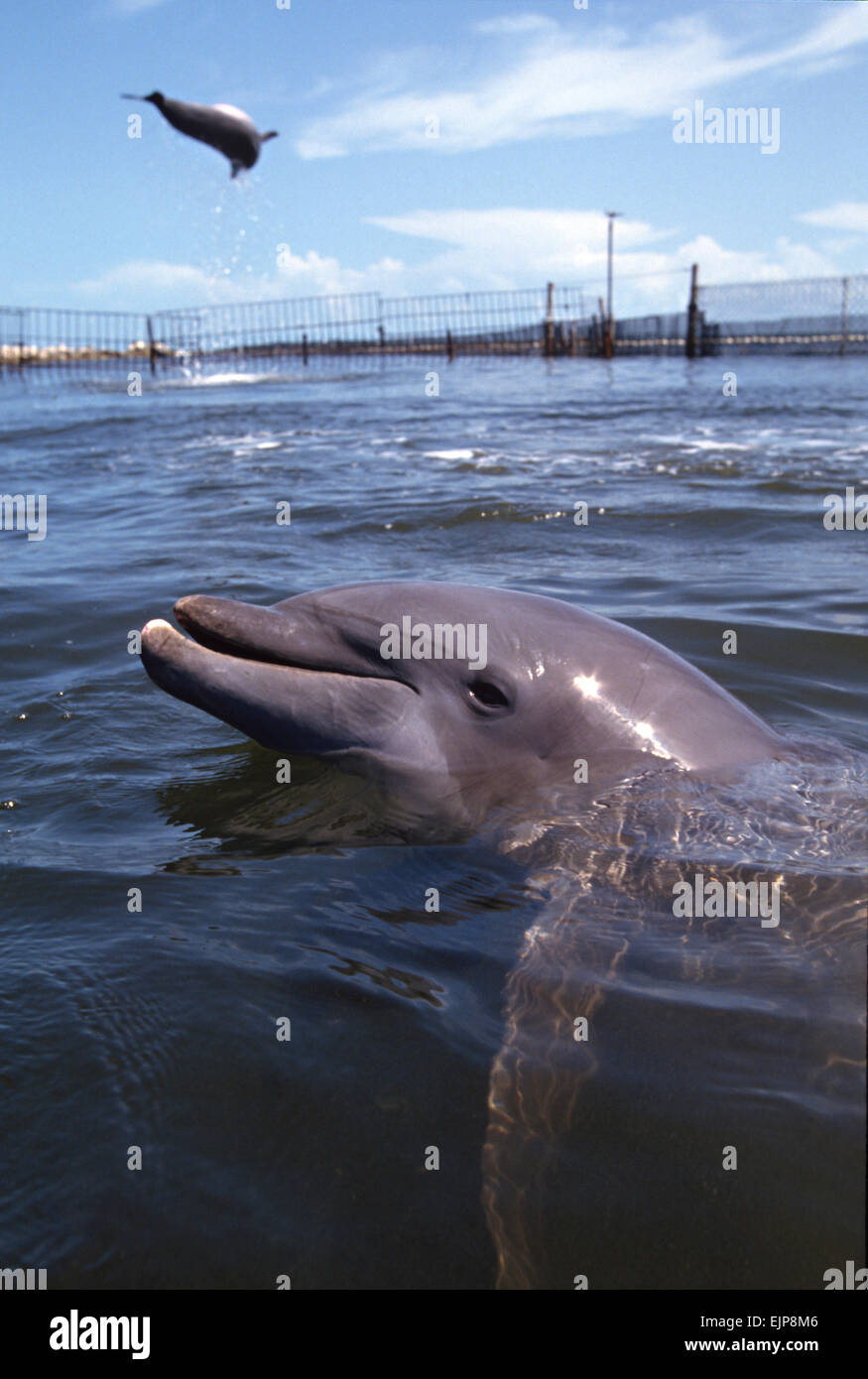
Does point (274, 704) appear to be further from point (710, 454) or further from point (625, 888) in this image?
point (710, 454)

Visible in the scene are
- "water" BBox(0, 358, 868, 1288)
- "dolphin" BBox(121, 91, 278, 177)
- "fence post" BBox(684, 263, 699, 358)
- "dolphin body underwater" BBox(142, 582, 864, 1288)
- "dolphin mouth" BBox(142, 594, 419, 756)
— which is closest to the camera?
"water" BBox(0, 358, 868, 1288)

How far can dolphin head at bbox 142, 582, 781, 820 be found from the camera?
12.4 ft

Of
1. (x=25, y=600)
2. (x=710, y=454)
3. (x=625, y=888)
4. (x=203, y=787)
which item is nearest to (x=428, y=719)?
(x=625, y=888)

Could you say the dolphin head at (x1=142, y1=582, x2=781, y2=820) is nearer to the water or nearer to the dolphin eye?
the dolphin eye

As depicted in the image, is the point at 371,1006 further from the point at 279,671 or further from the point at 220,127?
the point at 220,127

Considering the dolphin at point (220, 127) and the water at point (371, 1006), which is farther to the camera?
the dolphin at point (220, 127)

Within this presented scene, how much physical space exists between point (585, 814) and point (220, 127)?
20178 millimetres

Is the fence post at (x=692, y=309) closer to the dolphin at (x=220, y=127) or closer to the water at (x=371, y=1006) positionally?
the dolphin at (x=220, y=127)

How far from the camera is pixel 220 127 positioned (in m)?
20.3

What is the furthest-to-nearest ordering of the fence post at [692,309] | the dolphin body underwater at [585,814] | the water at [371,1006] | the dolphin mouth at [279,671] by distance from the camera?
the fence post at [692,309]
the dolphin mouth at [279,671]
the dolphin body underwater at [585,814]
the water at [371,1006]

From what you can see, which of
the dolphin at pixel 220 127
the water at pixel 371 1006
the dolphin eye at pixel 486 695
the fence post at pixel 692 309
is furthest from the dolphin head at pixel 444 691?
the fence post at pixel 692 309

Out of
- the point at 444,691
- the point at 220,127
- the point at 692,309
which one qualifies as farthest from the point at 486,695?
the point at 692,309

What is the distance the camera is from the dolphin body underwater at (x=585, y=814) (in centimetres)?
257

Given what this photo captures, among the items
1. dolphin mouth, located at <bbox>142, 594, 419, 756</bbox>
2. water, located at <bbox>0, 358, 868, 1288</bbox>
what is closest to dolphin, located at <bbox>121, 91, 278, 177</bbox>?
water, located at <bbox>0, 358, 868, 1288</bbox>
